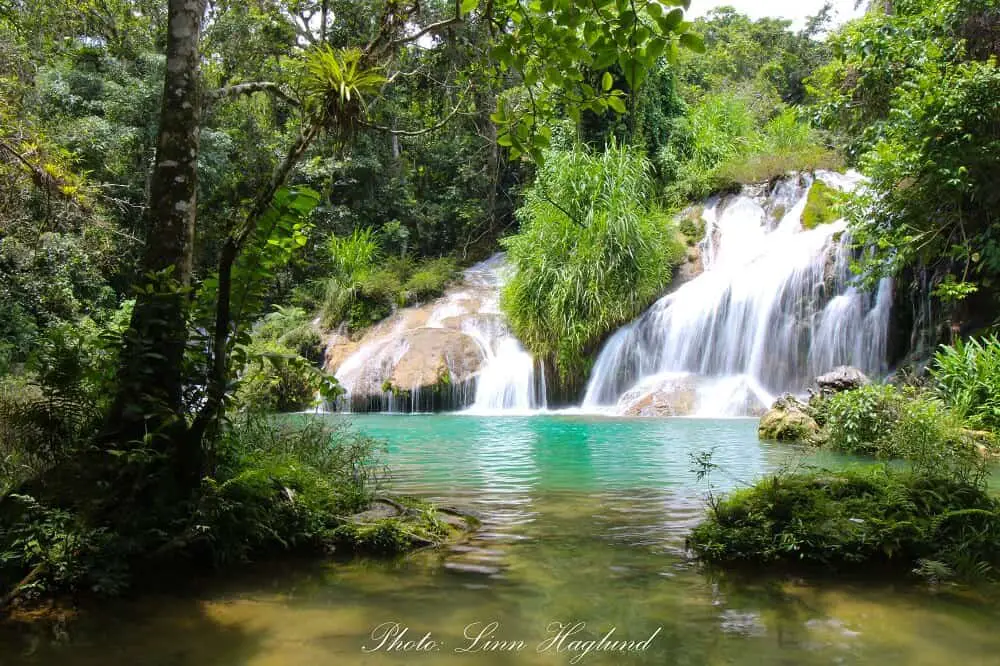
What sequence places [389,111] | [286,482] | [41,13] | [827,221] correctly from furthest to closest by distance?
[389,111] → [827,221] → [41,13] → [286,482]

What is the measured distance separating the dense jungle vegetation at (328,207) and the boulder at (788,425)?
0.75 m

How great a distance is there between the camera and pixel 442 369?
646 inches

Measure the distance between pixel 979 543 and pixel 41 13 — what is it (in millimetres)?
18027

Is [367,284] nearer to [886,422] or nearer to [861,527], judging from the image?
[886,422]

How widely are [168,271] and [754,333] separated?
12.5m

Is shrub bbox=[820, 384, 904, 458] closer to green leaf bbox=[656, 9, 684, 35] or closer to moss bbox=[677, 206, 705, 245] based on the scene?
green leaf bbox=[656, 9, 684, 35]

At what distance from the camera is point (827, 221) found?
16234 millimetres

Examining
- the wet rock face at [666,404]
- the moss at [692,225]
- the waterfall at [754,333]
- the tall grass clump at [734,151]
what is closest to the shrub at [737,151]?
the tall grass clump at [734,151]

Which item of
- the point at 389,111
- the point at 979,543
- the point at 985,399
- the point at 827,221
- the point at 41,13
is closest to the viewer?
the point at 979,543

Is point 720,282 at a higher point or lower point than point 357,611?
higher

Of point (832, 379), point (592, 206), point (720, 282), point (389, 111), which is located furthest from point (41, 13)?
point (832, 379)

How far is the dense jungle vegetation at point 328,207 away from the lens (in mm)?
3613

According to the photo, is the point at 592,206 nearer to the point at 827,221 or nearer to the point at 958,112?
the point at 827,221

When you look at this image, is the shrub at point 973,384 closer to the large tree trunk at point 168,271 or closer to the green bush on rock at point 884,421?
the green bush on rock at point 884,421
